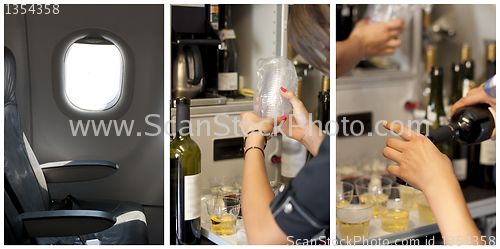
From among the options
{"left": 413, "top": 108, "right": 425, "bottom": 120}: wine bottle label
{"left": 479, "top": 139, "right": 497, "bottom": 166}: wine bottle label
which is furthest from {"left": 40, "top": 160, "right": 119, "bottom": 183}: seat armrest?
{"left": 413, "top": 108, "right": 425, "bottom": 120}: wine bottle label

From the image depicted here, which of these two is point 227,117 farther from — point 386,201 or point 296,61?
point 386,201

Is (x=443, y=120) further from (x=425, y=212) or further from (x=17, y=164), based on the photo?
(x=17, y=164)

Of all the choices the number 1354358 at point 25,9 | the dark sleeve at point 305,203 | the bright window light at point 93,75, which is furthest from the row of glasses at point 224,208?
the number 1354358 at point 25,9

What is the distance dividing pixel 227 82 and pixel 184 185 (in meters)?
0.42

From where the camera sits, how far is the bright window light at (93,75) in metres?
0.95

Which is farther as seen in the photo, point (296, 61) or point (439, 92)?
point (439, 92)

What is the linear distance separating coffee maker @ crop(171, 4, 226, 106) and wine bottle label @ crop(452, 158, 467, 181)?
2.87 feet

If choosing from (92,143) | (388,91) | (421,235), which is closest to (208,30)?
(92,143)

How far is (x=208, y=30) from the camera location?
1.23 m

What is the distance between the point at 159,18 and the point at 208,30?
228mm

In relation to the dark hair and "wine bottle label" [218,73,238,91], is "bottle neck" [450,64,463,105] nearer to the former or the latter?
the dark hair

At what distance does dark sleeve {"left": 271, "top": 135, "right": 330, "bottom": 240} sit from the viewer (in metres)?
0.78

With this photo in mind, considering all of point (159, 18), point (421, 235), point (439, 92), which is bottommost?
point (421, 235)

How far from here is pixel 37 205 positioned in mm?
923
